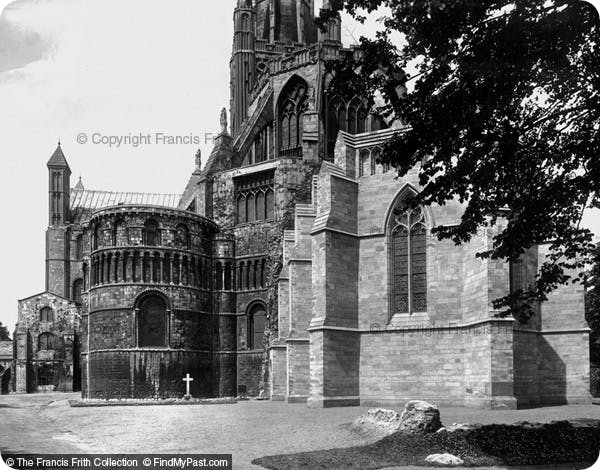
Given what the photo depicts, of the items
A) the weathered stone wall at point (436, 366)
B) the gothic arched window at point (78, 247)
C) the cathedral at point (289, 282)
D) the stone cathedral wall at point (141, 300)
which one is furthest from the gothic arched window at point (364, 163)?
the gothic arched window at point (78, 247)

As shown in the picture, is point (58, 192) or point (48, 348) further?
point (58, 192)

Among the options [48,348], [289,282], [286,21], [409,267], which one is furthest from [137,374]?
[286,21]

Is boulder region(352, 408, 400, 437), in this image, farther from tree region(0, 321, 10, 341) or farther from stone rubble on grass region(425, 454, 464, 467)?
tree region(0, 321, 10, 341)

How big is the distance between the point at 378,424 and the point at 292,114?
37782 mm

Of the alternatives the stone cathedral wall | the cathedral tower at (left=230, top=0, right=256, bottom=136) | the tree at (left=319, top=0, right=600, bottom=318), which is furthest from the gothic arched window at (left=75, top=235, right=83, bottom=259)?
the tree at (left=319, top=0, right=600, bottom=318)

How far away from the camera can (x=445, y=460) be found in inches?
550

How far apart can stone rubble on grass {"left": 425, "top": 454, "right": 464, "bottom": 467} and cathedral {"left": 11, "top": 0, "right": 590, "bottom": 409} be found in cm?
679

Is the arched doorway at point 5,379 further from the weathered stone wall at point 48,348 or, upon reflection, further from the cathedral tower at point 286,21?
the cathedral tower at point 286,21

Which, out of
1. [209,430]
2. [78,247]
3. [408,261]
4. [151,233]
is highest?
[78,247]

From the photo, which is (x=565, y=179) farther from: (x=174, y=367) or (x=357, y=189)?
(x=174, y=367)

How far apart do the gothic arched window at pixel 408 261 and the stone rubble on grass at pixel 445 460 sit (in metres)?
13.8

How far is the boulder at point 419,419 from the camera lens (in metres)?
16.3

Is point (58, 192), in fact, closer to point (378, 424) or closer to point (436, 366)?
point (436, 366)

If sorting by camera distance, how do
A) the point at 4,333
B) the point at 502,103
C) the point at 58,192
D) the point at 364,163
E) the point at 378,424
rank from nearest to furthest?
the point at 502,103
the point at 378,424
the point at 364,163
the point at 58,192
the point at 4,333
